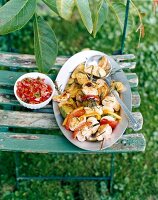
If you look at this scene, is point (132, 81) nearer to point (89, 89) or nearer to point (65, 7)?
point (89, 89)

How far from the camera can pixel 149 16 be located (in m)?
3.88

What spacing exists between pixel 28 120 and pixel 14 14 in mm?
501

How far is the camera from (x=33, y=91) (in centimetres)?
253

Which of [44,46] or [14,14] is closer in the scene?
[14,14]

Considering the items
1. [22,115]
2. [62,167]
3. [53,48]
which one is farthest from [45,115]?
[62,167]

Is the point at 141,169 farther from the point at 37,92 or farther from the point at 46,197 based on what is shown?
the point at 37,92

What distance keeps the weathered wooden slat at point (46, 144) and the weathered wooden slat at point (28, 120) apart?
50mm

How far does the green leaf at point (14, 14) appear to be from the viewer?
2336 mm

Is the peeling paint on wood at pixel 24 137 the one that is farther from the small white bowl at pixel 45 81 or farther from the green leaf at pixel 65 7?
the green leaf at pixel 65 7

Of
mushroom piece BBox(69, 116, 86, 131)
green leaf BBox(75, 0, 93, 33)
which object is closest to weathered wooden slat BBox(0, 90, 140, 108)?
mushroom piece BBox(69, 116, 86, 131)

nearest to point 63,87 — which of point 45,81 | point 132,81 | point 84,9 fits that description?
point 45,81

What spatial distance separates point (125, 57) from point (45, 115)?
21.5 inches

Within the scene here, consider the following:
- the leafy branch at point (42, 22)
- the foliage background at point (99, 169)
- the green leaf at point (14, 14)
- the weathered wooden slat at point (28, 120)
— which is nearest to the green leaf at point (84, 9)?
the leafy branch at point (42, 22)

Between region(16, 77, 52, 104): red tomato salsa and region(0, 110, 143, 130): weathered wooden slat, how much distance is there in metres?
0.07
